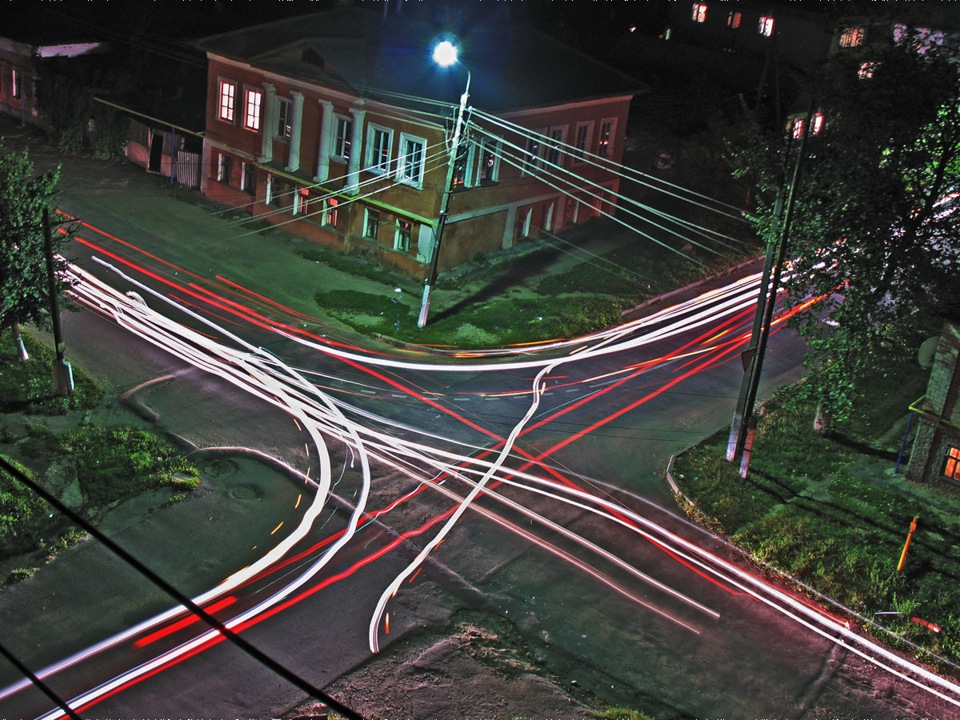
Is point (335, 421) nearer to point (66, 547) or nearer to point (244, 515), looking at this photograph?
point (244, 515)

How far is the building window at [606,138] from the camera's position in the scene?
39.8m

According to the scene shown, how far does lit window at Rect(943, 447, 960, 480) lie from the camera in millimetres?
21109

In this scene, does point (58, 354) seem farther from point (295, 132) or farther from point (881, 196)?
point (881, 196)

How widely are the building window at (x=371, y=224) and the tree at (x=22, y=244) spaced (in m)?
13.4

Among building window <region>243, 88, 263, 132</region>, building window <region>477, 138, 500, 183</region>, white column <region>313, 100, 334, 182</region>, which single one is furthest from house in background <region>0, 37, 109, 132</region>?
building window <region>477, 138, 500, 183</region>

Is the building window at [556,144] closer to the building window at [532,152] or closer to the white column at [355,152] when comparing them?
the building window at [532,152]

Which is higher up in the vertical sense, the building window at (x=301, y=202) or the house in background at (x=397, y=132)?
the house in background at (x=397, y=132)

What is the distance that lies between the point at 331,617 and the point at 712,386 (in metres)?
15.1

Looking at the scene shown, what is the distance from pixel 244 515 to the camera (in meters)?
18.9

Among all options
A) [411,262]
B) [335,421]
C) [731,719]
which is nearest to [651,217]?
[411,262]

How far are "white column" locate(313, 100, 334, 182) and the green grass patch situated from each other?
45.0 ft

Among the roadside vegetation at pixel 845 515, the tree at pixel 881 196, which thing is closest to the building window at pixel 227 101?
Result: the tree at pixel 881 196

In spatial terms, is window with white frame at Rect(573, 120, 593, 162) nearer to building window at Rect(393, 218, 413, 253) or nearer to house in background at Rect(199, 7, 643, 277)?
house in background at Rect(199, 7, 643, 277)

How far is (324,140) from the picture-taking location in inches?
1363
